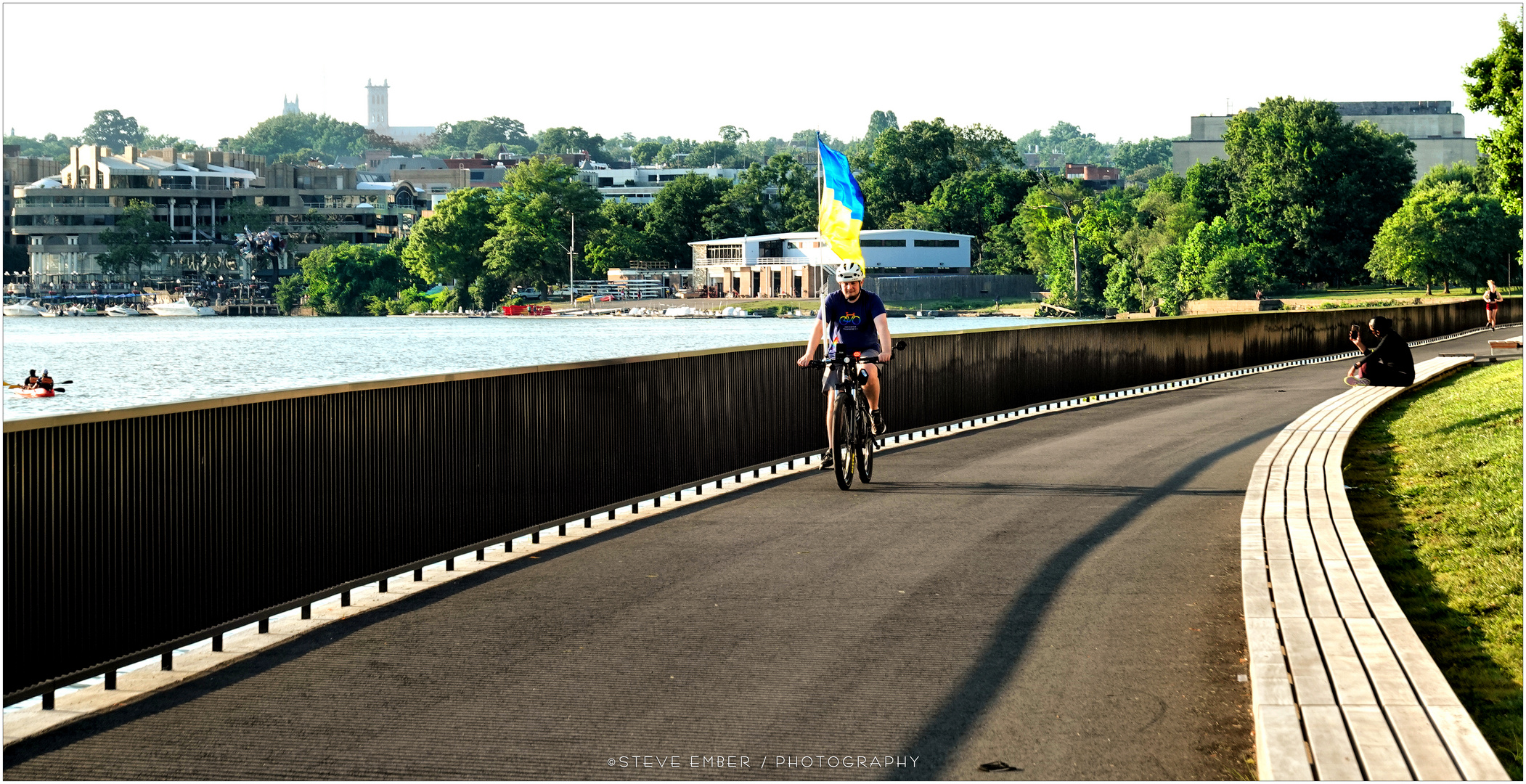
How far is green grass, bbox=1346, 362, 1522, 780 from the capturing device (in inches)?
272

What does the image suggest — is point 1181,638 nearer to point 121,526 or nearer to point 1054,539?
point 1054,539

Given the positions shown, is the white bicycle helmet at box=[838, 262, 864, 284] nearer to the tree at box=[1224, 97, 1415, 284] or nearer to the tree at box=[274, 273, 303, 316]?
the tree at box=[1224, 97, 1415, 284]

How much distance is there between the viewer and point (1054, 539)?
1045 cm

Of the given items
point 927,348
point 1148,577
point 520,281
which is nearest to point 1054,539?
point 1148,577

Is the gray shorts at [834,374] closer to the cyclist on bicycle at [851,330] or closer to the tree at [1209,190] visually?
the cyclist on bicycle at [851,330]

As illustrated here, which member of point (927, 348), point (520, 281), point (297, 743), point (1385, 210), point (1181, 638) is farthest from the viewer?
point (520, 281)

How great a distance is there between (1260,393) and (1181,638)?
18913 mm

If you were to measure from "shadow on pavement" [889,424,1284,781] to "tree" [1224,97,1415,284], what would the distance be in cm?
12844

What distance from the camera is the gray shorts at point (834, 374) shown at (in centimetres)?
1348

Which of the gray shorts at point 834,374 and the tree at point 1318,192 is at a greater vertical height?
the tree at point 1318,192

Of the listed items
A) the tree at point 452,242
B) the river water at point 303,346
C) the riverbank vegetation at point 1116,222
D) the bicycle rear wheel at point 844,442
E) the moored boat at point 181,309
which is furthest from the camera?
the moored boat at point 181,309

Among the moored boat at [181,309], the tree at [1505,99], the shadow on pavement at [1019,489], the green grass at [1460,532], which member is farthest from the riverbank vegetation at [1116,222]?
the shadow on pavement at [1019,489]

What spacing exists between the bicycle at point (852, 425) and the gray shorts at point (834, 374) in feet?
0.05

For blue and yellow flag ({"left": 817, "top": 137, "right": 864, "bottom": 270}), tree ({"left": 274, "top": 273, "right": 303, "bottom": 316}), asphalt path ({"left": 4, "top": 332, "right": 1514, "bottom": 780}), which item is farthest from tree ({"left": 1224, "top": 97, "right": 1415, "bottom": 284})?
asphalt path ({"left": 4, "top": 332, "right": 1514, "bottom": 780})
